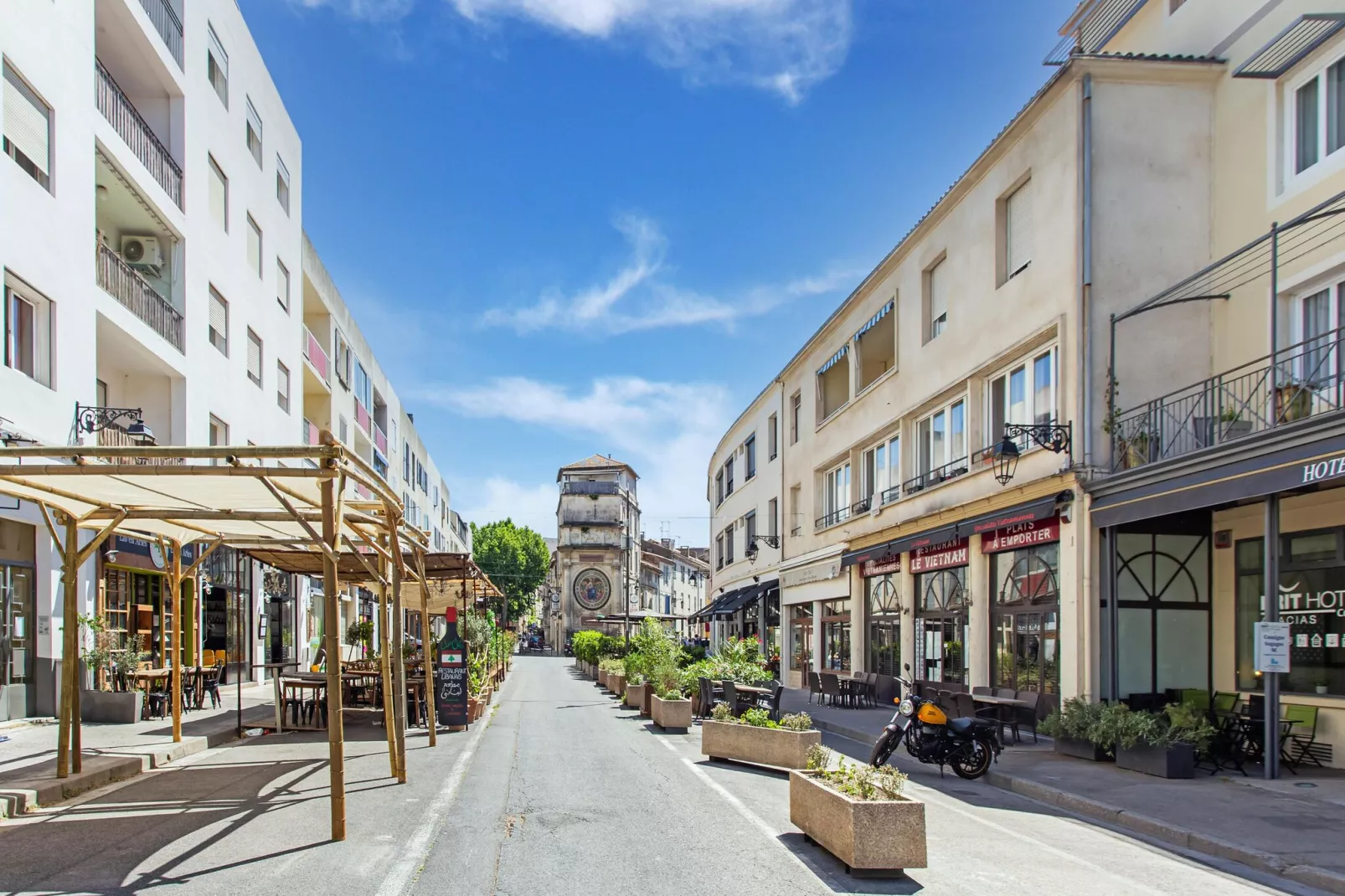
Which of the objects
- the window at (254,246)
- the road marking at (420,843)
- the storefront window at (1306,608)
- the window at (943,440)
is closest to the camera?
the road marking at (420,843)

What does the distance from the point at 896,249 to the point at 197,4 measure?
54.3 ft

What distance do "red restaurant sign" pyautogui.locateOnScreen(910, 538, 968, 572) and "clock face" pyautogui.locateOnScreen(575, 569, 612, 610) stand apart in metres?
64.9

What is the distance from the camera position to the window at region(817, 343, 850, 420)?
99.6ft

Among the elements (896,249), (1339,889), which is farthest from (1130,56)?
(1339,889)

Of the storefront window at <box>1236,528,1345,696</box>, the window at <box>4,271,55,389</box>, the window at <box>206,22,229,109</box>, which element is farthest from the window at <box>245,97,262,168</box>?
the storefront window at <box>1236,528,1345,696</box>

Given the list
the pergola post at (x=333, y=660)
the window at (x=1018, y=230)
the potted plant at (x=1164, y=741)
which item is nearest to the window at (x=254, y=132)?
the window at (x=1018, y=230)

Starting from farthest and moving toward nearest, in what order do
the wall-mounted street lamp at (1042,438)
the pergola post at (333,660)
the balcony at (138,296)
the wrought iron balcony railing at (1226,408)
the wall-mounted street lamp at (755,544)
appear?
the wall-mounted street lamp at (755,544) → the balcony at (138,296) → the wall-mounted street lamp at (1042,438) → the wrought iron balcony railing at (1226,408) → the pergola post at (333,660)

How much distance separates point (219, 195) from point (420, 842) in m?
20.0

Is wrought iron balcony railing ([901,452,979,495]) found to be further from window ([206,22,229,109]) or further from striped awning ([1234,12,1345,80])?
window ([206,22,229,109])

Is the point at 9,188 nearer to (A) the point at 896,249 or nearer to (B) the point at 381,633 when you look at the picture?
(B) the point at 381,633

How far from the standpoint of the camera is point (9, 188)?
14055 millimetres

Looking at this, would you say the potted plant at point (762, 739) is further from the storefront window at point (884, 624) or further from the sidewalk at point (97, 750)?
the storefront window at point (884, 624)

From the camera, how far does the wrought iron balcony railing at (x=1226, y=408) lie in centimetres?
1252

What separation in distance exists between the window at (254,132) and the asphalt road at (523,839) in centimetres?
1923
